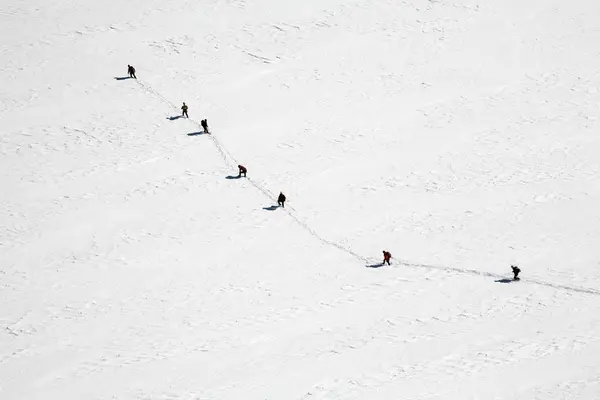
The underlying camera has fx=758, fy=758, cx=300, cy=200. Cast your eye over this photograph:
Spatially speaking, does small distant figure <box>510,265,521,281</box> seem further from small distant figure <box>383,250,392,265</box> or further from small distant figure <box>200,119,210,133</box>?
small distant figure <box>200,119,210,133</box>

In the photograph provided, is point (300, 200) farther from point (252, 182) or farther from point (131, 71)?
point (131, 71)

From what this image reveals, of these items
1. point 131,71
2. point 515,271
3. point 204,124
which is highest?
point 131,71

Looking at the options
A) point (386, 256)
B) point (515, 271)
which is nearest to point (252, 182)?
point (386, 256)

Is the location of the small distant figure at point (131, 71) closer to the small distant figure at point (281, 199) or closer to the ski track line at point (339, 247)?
the ski track line at point (339, 247)

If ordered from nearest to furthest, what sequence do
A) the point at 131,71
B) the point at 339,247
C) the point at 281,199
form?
the point at 339,247, the point at 281,199, the point at 131,71

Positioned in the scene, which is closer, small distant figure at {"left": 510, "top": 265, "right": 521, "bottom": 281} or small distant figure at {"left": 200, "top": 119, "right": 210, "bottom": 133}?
small distant figure at {"left": 510, "top": 265, "right": 521, "bottom": 281}

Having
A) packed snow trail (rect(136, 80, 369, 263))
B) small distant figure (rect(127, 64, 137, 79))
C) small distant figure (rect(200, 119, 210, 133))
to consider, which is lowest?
packed snow trail (rect(136, 80, 369, 263))

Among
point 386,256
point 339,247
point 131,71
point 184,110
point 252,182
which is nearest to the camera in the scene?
point 386,256

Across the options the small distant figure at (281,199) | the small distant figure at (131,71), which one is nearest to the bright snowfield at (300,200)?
the small distant figure at (281,199)

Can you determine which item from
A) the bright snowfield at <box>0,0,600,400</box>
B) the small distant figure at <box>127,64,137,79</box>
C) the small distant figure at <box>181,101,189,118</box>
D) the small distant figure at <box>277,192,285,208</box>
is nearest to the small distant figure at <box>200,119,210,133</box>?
the bright snowfield at <box>0,0,600,400</box>
